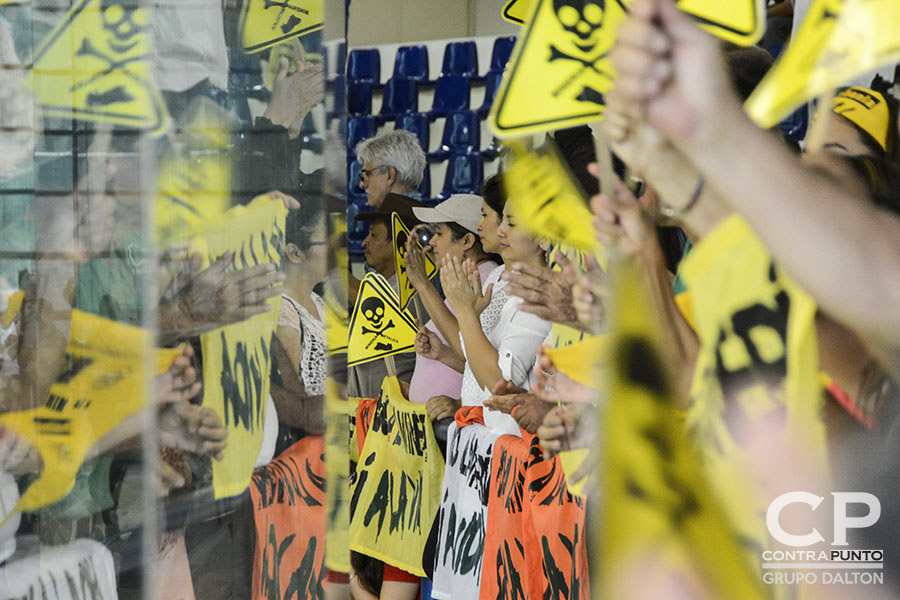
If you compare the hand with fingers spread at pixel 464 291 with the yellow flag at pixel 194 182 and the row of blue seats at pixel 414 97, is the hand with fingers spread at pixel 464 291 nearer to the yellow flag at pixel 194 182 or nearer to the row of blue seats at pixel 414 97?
the yellow flag at pixel 194 182

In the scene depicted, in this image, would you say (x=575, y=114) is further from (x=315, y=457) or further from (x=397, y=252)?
(x=397, y=252)

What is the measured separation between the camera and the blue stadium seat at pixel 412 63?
5184 mm

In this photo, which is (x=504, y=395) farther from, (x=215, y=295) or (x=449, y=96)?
(x=449, y=96)

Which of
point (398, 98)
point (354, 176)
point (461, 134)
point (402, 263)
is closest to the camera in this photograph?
point (402, 263)

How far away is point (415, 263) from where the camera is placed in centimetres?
250

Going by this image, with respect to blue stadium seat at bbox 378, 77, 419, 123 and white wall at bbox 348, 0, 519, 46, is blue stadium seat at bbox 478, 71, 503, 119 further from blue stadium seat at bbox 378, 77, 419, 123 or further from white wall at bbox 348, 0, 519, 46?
blue stadium seat at bbox 378, 77, 419, 123

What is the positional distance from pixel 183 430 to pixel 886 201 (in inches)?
28.6

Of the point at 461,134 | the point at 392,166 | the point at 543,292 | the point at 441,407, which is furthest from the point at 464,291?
the point at 461,134

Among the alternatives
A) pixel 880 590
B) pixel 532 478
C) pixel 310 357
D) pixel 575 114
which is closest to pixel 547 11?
pixel 575 114

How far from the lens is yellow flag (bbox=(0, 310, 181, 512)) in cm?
96

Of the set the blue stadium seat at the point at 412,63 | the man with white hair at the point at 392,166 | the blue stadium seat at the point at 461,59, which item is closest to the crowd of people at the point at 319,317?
the man with white hair at the point at 392,166

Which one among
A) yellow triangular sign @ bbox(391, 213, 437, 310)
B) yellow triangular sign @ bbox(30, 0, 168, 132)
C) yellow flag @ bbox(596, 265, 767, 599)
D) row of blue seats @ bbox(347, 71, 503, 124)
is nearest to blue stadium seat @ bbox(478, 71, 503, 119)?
row of blue seats @ bbox(347, 71, 503, 124)

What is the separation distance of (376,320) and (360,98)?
10.4ft

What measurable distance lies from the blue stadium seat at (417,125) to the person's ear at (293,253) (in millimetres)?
4081
